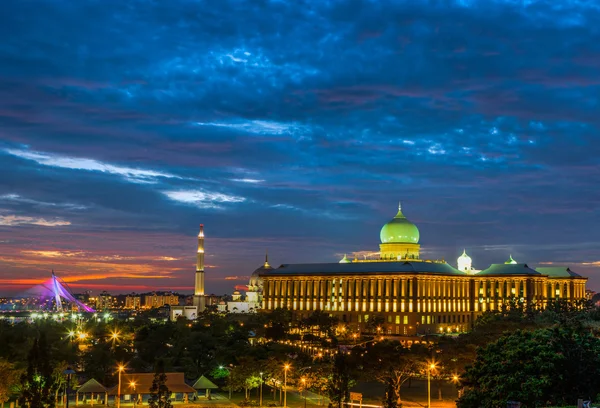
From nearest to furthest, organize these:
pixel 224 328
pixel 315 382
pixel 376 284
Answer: pixel 315 382, pixel 224 328, pixel 376 284

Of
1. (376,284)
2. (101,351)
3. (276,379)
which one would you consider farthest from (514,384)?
(376,284)

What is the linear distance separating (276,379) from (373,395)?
39.7 feet

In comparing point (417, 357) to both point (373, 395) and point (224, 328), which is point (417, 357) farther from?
point (224, 328)

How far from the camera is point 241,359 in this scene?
345 ft

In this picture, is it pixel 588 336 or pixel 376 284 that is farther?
pixel 376 284

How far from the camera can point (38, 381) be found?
227 feet

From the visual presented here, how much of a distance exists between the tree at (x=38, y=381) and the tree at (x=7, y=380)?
650 inches

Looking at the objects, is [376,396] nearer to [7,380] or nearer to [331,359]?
[331,359]

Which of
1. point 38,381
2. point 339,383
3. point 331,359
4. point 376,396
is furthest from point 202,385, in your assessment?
point 38,381

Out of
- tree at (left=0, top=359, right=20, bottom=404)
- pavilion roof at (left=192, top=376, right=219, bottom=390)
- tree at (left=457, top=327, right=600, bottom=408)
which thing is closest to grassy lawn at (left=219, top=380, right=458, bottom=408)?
pavilion roof at (left=192, top=376, right=219, bottom=390)

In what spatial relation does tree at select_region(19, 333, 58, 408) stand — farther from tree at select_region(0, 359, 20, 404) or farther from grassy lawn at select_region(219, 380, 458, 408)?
grassy lawn at select_region(219, 380, 458, 408)

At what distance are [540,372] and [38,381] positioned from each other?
135 ft

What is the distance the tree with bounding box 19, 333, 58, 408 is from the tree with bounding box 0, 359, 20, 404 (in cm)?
1651

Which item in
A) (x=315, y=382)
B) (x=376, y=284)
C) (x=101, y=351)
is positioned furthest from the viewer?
(x=376, y=284)
